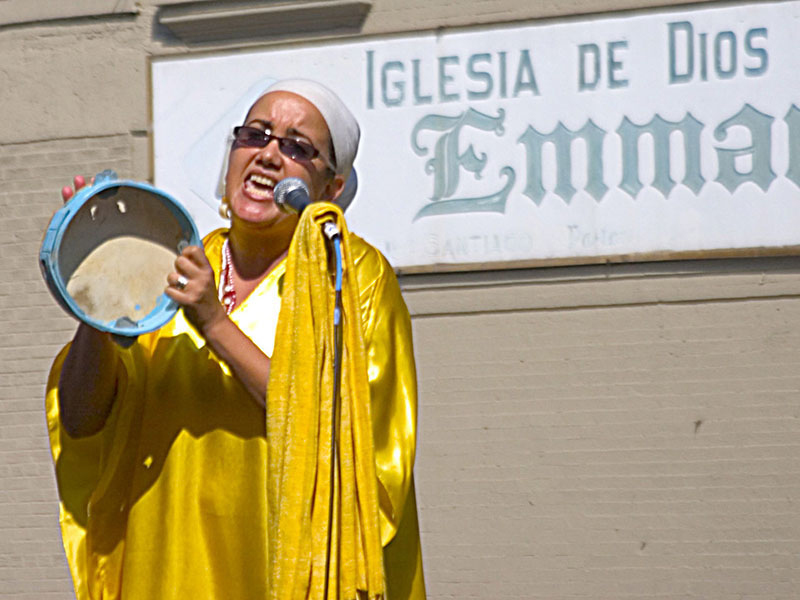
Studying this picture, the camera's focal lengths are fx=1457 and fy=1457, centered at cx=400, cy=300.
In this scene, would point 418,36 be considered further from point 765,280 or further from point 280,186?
point 280,186

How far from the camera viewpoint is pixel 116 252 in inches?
119

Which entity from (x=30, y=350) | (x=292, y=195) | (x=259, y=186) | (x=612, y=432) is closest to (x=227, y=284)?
(x=259, y=186)

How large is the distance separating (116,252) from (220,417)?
0.41 metres

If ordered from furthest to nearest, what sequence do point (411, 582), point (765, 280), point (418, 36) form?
point (418, 36) < point (765, 280) < point (411, 582)

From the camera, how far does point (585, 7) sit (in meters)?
6.14

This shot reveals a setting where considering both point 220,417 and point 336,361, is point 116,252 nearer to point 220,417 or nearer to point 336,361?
point 220,417

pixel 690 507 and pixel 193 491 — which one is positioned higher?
pixel 193 491

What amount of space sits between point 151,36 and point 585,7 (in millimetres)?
1995

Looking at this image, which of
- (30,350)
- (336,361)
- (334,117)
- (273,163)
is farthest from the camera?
(30,350)

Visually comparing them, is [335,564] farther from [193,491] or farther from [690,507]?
[690,507]

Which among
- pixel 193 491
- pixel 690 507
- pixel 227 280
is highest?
pixel 227 280

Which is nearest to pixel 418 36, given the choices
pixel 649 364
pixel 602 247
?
pixel 602 247

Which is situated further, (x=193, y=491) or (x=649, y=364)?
(x=649, y=364)

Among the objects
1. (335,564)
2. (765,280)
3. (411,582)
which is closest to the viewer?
(335,564)
